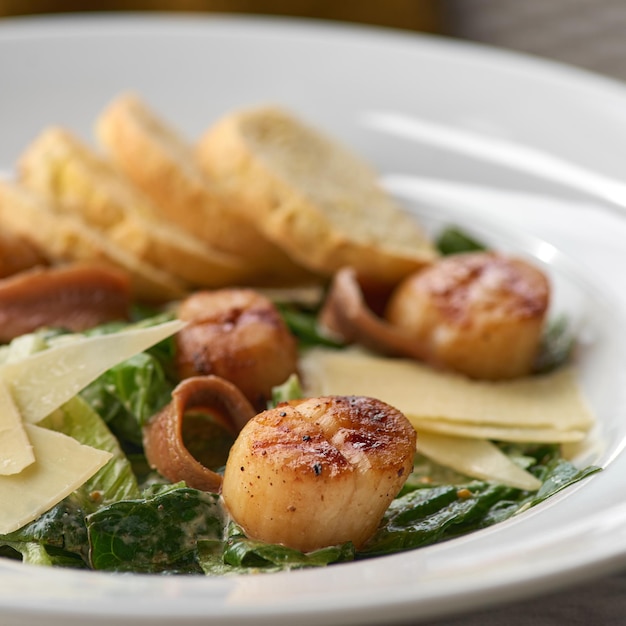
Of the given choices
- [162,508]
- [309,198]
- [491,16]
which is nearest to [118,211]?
[309,198]

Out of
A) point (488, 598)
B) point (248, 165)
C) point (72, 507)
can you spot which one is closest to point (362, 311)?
point (248, 165)

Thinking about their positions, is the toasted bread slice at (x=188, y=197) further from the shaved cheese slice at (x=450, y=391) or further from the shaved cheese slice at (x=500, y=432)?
the shaved cheese slice at (x=500, y=432)

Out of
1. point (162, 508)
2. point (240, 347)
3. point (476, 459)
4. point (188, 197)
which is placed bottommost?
point (476, 459)

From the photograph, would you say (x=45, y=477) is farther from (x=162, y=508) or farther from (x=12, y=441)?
(x=162, y=508)

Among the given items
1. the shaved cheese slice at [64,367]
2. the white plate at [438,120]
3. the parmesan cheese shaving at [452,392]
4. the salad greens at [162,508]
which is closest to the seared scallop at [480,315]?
the parmesan cheese shaving at [452,392]

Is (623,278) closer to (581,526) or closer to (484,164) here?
(484,164)

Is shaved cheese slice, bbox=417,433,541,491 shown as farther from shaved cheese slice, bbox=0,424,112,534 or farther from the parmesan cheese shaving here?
shaved cheese slice, bbox=0,424,112,534
